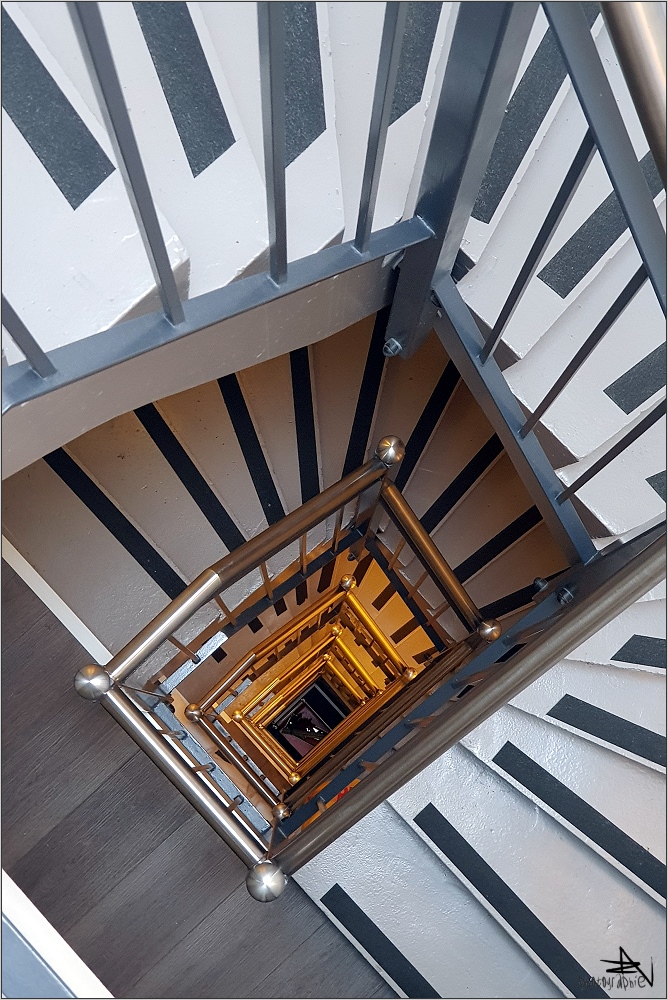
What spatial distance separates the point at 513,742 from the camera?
2553 millimetres

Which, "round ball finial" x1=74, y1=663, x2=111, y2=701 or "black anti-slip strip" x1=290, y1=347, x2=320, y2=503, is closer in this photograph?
"round ball finial" x1=74, y1=663, x2=111, y2=701

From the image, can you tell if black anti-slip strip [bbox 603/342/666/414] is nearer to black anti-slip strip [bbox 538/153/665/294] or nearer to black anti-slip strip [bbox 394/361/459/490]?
black anti-slip strip [bbox 538/153/665/294]

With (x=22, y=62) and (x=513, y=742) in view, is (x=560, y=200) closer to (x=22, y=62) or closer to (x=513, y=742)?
(x=22, y=62)

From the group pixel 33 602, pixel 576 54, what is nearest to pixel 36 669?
pixel 33 602

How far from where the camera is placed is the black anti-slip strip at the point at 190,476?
9.91ft

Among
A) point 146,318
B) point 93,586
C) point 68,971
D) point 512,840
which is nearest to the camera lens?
point 68,971

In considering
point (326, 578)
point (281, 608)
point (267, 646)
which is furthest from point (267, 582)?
point (326, 578)

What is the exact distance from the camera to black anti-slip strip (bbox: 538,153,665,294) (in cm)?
199

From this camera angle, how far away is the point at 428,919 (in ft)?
7.95

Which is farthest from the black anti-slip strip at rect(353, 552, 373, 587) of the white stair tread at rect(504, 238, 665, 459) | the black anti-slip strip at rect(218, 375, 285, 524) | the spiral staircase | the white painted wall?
the white painted wall

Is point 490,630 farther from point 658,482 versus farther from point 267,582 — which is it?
point 267,582

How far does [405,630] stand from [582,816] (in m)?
2.59

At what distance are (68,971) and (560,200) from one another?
4.56 ft

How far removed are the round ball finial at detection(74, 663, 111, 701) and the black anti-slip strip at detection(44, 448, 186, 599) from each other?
1356 mm
